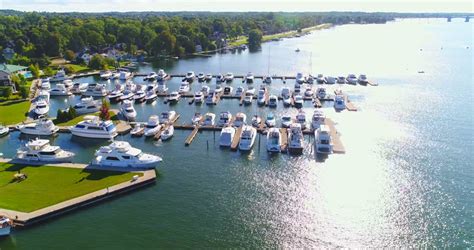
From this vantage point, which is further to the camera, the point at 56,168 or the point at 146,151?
the point at 146,151

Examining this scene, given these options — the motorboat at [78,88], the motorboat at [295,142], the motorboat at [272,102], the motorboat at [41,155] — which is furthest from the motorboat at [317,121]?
the motorboat at [78,88]

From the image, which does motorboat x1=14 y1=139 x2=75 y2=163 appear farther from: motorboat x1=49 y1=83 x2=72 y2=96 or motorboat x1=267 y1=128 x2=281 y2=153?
motorboat x1=49 y1=83 x2=72 y2=96

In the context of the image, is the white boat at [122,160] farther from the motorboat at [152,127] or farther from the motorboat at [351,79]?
the motorboat at [351,79]

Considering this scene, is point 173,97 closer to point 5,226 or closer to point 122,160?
point 122,160

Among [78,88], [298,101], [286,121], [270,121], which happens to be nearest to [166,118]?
[270,121]

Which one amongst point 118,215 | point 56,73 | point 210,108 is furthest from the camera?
point 56,73

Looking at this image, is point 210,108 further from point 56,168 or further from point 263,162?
point 56,168

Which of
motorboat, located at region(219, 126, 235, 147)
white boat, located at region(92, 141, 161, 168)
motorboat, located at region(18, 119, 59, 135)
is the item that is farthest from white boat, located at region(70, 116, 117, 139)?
motorboat, located at region(219, 126, 235, 147)

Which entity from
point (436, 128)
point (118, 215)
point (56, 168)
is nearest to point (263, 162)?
point (118, 215)
